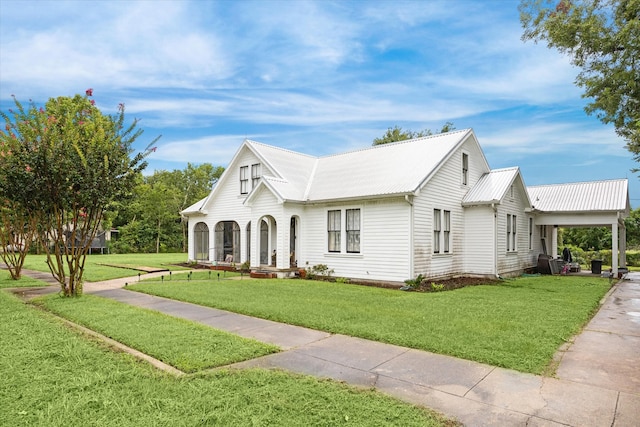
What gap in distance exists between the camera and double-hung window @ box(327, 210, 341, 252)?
15773 millimetres

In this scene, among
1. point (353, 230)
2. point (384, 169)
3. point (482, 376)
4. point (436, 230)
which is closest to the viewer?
point (482, 376)

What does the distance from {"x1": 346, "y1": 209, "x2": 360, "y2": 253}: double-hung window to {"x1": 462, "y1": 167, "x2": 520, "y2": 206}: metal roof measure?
482cm

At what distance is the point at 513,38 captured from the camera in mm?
15750

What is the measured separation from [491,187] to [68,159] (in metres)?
15.4

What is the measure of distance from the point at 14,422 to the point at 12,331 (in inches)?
160

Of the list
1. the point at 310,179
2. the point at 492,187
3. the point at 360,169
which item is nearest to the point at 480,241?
the point at 492,187

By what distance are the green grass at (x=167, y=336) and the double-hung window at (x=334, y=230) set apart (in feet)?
28.1

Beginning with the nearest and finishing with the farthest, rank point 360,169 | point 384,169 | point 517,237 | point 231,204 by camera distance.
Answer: point 384,169
point 360,169
point 517,237
point 231,204

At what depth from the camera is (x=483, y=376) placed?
4.70 meters

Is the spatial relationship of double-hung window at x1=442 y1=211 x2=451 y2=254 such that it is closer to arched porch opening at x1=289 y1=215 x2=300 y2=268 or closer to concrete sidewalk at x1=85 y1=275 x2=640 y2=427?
arched porch opening at x1=289 y1=215 x2=300 y2=268

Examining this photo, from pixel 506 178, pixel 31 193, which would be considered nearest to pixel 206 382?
pixel 31 193

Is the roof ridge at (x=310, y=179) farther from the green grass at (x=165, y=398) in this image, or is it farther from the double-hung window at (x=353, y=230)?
the green grass at (x=165, y=398)

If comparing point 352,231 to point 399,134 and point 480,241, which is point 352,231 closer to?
point 480,241

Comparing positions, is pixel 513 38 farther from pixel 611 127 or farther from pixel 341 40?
pixel 341 40
